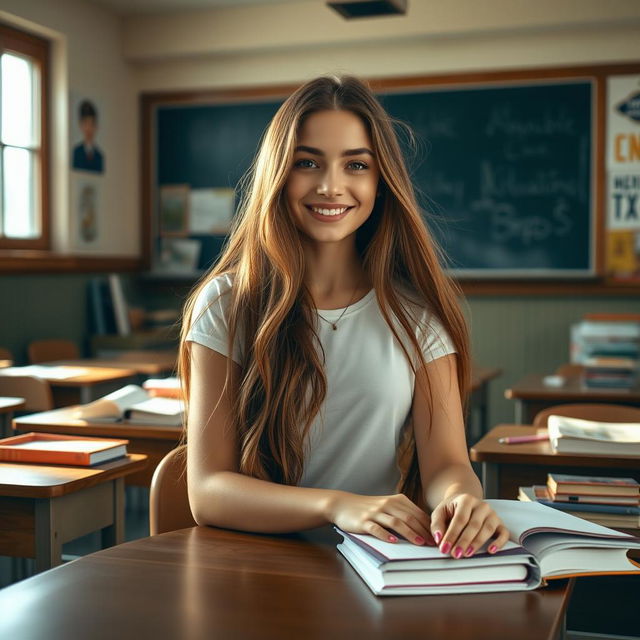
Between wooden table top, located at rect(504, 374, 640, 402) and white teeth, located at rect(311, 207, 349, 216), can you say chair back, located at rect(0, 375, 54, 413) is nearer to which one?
wooden table top, located at rect(504, 374, 640, 402)

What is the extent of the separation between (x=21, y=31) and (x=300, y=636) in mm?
5119

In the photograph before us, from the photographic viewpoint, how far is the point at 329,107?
1582mm

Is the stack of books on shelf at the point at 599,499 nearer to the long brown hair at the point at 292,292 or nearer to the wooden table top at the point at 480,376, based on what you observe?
the long brown hair at the point at 292,292

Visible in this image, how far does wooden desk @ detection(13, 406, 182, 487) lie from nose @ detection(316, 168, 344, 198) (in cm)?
140

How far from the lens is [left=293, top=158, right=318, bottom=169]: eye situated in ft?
5.19

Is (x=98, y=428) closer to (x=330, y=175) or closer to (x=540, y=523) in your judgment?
(x=330, y=175)

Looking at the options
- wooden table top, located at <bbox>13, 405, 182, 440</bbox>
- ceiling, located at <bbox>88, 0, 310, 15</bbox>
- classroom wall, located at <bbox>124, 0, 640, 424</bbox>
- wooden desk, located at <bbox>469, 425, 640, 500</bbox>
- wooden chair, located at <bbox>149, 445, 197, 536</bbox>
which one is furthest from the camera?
ceiling, located at <bbox>88, 0, 310, 15</bbox>

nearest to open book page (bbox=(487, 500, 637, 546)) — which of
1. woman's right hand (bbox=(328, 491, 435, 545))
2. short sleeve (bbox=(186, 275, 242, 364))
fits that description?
woman's right hand (bbox=(328, 491, 435, 545))

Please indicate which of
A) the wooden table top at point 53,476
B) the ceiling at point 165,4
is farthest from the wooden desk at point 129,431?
the ceiling at point 165,4

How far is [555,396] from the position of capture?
12.2 ft

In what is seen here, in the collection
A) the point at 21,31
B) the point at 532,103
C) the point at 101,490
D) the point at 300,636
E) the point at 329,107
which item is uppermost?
the point at 21,31

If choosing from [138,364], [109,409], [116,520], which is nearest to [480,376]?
[138,364]

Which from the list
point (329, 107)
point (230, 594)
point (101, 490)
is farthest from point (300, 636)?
point (101, 490)

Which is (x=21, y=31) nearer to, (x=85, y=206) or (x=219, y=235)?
(x=85, y=206)
